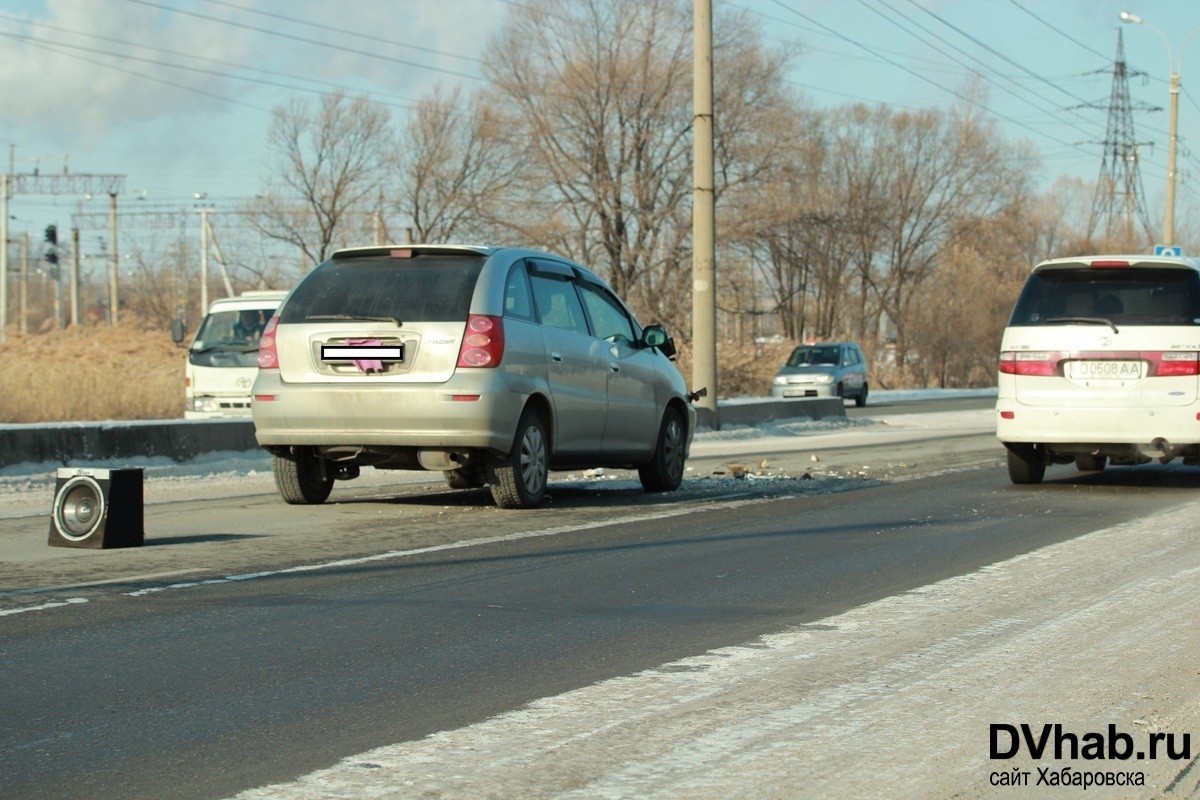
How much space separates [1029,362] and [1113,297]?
891 millimetres

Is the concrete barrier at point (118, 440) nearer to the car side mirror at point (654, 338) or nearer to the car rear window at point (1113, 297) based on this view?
the car side mirror at point (654, 338)

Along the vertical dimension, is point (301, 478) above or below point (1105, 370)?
below

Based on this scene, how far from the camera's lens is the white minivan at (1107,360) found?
483 inches

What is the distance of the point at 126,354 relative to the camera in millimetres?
22625

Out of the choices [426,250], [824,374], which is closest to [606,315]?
[426,250]

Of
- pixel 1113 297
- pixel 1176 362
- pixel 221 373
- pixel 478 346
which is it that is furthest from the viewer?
pixel 221 373

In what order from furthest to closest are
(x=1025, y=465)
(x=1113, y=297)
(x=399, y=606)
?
(x=1025, y=465) < (x=1113, y=297) < (x=399, y=606)

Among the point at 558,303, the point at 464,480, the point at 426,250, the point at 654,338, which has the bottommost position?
the point at 464,480

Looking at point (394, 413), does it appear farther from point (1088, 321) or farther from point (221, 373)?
point (221, 373)

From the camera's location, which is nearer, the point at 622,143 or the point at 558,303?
the point at 558,303

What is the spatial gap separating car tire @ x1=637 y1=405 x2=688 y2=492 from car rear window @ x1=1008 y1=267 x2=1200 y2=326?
3.01 metres

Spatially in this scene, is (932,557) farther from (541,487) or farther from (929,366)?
(929,366)

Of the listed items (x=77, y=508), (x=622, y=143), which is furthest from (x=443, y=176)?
(x=77, y=508)

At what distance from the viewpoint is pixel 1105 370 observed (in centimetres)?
1245
